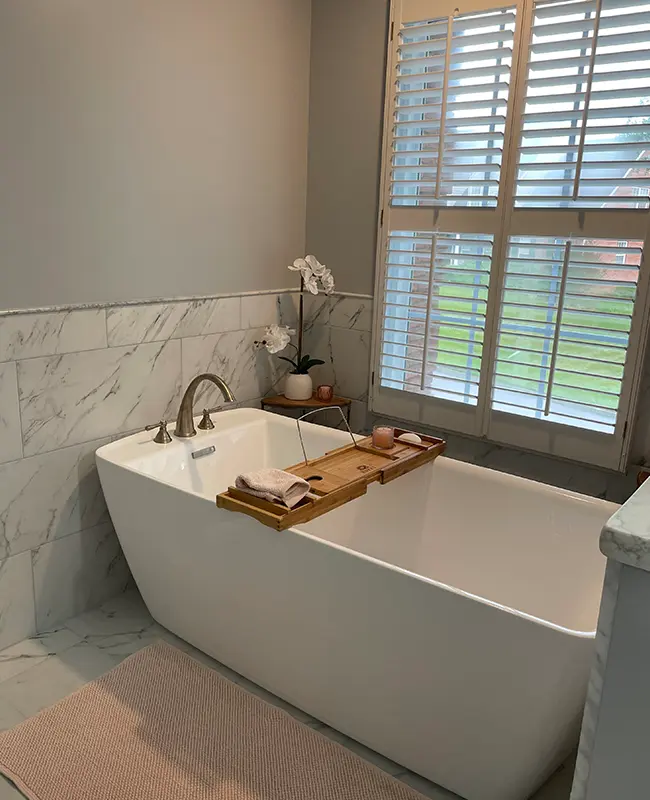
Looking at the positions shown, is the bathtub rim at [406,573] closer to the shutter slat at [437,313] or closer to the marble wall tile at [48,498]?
the marble wall tile at [48,498]

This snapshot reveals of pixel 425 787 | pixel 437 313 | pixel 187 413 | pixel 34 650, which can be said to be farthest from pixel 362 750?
pixel 437 313

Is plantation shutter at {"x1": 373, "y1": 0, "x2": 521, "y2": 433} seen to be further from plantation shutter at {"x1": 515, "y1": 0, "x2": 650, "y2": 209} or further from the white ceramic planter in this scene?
the white ceramic planter

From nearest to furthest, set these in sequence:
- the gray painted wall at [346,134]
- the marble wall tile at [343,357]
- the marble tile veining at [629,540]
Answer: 1. the marble tile veining at [629,540]
2. the gray painted wall at [346,134]
3. the marble wall tile at [343,357]

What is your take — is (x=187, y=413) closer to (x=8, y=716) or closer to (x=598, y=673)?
(x=8, y=716)

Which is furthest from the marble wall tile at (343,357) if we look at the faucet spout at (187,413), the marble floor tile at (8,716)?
the marble floor tile at (8,716)

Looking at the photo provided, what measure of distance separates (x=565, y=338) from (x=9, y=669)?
7.32 feet

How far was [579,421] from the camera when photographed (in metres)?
2.38

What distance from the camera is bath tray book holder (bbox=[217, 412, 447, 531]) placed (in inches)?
74.4

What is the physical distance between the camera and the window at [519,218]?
2.19m

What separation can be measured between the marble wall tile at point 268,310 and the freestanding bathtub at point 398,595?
1.51 ft

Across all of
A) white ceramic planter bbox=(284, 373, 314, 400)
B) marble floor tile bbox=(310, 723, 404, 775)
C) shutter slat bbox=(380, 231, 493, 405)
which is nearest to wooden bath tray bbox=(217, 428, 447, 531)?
shutter slat bbox=(380, 231, 493, 405)

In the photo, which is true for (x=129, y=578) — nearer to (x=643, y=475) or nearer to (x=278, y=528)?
(x=278, y=528)

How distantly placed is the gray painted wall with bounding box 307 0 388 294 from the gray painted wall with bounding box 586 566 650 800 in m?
2.21

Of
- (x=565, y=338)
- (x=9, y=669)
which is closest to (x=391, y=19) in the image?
(x=565, y=338)
